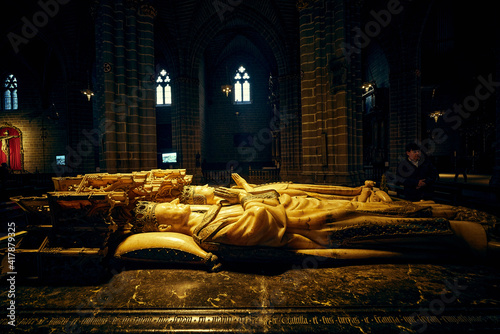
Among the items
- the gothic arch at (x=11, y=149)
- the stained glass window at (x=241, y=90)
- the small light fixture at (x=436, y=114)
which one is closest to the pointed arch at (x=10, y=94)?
the gothic arch at (x=11, y=149)

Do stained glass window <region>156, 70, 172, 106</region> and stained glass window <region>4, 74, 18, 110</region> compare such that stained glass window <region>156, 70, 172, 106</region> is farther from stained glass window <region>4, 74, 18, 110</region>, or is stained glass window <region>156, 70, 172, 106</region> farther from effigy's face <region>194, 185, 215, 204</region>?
effigy's face <region>194, 185, 215, 204</region>

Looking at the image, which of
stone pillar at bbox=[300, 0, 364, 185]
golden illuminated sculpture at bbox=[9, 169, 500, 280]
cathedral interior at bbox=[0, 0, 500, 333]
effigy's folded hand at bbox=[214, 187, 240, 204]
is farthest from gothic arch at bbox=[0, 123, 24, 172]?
stone pillar at bbox=[300, 0, 364, 185]

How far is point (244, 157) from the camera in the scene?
66.5ft

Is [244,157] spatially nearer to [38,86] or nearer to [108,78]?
[108,78]

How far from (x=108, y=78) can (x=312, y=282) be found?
795 cm

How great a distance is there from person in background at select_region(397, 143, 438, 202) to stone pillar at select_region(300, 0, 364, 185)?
10.8ft

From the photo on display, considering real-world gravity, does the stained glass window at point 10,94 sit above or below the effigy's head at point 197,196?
above

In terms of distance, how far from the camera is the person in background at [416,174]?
3.55 meters

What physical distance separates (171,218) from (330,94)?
21.5 feet

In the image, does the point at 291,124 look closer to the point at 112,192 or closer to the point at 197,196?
the point at 197,196

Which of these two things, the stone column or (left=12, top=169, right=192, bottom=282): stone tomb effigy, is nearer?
(left=12, top=169, right=192, bottom=282): stone tomb effigy

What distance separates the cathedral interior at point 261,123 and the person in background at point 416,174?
1275mm

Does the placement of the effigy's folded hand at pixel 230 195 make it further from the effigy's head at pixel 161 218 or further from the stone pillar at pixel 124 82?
the stone pillar at pixel 124 82

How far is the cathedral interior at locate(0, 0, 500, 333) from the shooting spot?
1904mm
